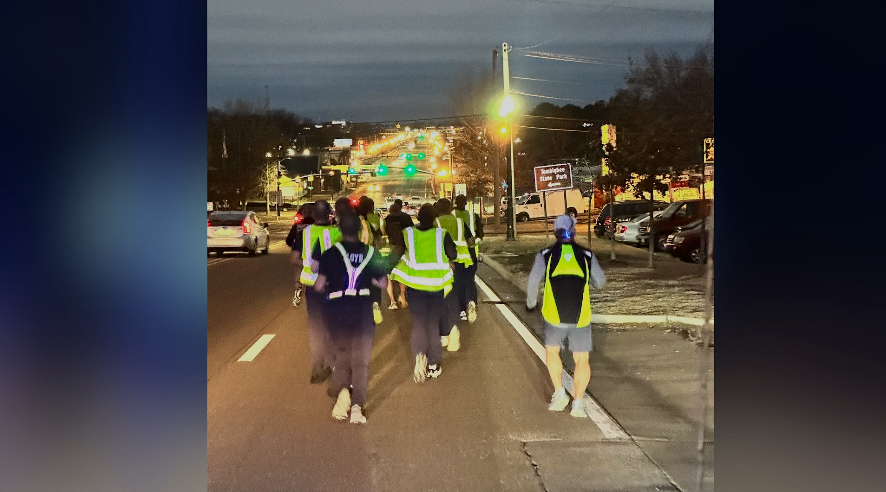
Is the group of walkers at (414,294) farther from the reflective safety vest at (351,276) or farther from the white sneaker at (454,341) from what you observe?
the white sneaker at (454,341)

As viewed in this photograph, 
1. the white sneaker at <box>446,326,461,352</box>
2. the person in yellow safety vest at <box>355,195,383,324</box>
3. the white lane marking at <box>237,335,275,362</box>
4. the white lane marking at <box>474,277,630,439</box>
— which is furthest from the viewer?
the white sneaker at <box>446,326,461,352</box>

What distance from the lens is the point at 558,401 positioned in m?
7.80

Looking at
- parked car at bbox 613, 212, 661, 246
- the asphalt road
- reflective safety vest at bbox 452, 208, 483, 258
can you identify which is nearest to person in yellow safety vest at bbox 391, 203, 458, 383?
the asphalt road

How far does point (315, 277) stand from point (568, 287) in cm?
288

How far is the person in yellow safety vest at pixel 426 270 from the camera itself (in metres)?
8.59

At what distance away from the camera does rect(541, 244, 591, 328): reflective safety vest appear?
7266 mm

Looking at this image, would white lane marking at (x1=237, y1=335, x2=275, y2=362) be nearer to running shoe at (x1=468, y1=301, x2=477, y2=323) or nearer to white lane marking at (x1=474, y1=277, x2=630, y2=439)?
running shoe at (x1=468, y1=301, x2=477, y2=323)

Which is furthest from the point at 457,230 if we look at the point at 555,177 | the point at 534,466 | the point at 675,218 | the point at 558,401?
the point at 675,218

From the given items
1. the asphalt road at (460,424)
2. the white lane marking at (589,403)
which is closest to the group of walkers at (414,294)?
the white lane marking at (589,403)
